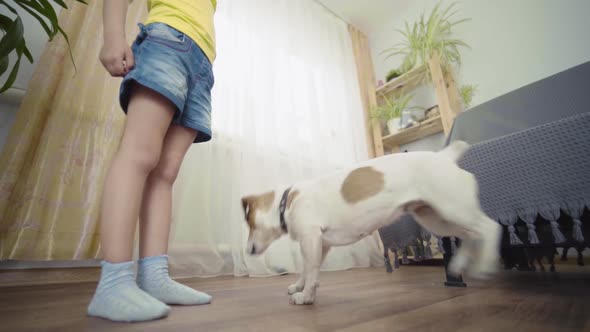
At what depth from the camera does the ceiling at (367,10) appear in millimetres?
2949

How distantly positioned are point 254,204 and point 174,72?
0.54m

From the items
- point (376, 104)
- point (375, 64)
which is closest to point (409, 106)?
point (376, 104)

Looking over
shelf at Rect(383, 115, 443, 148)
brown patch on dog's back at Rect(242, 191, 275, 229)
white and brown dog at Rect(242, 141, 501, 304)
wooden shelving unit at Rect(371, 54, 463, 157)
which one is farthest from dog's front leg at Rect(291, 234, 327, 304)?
shelf at Rect(383, 115, 443, 148)

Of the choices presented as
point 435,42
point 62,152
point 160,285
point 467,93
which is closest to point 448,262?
point 160,285

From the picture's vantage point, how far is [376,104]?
2838 mm

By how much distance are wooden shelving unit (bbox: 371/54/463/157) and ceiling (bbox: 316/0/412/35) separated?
3.06 feet

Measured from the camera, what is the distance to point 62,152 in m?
1.29

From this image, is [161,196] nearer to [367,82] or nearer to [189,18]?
[189,18]

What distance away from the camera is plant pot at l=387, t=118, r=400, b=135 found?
2.56 metres

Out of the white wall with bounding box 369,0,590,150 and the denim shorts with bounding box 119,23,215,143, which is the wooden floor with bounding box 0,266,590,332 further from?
the white wall with bounding box 369,0,590,150

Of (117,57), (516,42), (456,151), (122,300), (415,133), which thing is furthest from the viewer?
(415,133)

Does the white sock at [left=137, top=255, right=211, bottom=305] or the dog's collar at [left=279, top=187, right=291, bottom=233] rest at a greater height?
the dog's collar at [left=279, top=187, right=291, bottom=233]

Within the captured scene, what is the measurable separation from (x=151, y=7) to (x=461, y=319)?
3.64 feet

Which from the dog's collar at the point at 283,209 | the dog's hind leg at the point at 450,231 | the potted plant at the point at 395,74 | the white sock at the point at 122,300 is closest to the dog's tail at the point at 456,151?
the dog's hind leg at the point at 450,231
